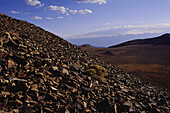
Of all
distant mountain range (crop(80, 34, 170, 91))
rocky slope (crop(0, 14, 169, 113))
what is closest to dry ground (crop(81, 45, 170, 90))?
distant mountain range (crop(80, 34, 170, 91))

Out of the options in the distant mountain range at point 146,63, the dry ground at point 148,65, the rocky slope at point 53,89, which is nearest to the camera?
the rocky slope at point 53,89

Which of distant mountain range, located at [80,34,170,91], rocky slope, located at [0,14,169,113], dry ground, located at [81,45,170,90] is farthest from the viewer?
distant mountain range, located at [80,34,170,91]

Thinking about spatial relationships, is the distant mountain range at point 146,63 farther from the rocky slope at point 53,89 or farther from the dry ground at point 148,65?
the rocky slope at point 53,89

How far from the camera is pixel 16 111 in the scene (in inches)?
248

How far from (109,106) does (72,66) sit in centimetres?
417

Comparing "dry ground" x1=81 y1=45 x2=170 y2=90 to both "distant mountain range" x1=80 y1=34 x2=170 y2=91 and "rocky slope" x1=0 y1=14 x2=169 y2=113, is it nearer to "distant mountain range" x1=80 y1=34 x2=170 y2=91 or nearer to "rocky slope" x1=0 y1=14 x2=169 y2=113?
"distant mountain range" x1=80 y1=34 x2=170 y2=91

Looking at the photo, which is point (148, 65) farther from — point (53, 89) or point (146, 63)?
point (53, 89)

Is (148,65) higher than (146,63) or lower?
lower

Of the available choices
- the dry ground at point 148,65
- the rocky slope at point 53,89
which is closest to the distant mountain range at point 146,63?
the dry ground at point 148,65

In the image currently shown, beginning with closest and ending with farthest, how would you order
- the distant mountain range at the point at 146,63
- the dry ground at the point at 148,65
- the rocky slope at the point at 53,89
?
the rocky slope at the point at 53,89
the dry ground at the point at 148,65
the distant mountain range at the point at 146,63

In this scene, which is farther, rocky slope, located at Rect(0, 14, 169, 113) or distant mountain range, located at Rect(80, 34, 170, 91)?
distant mountain range, located at Rect(80, 34, 170, 91)

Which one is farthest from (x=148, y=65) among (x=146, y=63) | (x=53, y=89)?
(x=53, y=89)

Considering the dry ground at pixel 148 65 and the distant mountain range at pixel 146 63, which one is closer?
the dry ground at pixel 148 65

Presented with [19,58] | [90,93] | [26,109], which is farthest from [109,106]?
[19,58]
